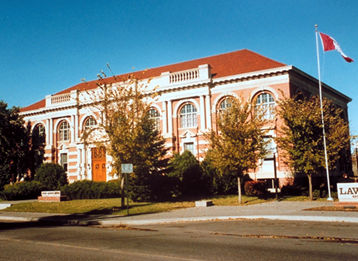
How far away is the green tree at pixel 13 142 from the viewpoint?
129ft

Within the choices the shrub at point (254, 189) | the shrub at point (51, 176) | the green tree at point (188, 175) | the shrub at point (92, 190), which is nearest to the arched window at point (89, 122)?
the shrub at point (51, 176)

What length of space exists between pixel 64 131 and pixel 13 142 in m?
5.63

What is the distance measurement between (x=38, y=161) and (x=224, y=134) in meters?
27.1

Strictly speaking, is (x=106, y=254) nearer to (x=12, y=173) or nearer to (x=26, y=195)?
(x=26, y=195)

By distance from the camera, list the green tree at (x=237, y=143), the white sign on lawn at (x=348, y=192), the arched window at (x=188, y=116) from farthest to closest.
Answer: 1. the arched window at (x=188, y=116)
2. the green tree at (x=237, y=143)
3. the white sign on lawn at (x=348, y=192)

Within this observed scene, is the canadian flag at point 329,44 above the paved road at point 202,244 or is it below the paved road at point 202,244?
above

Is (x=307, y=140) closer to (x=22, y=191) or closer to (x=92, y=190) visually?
(x=92, y=190)

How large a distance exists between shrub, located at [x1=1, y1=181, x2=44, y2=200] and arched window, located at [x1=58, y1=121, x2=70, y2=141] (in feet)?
29.7

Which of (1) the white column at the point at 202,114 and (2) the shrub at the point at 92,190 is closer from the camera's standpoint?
(2) the shrub at the point at 92,190

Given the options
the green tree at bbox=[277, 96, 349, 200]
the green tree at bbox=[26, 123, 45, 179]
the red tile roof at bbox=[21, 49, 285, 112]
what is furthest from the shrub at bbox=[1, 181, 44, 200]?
the green tree at bbox=[277, 96, 349, 200]

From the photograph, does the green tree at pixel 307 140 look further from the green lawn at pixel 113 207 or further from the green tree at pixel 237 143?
the green lawn at pixel 113 207

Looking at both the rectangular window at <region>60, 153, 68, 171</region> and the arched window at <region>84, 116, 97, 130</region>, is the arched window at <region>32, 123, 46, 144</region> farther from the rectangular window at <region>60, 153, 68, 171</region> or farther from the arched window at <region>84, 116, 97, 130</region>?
the arched window at <region>84, 116, 97, 130</region>

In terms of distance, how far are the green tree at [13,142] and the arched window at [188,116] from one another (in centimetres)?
1874

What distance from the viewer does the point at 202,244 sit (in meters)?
9.70
